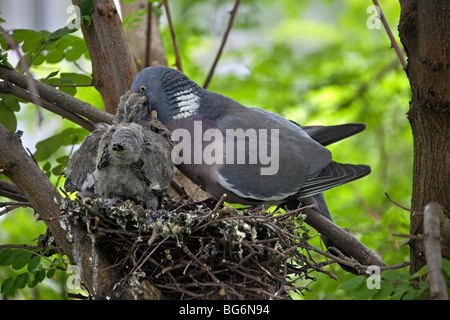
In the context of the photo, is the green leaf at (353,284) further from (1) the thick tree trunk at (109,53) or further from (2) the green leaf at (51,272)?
(1) the thick tree trunk at (109,53)

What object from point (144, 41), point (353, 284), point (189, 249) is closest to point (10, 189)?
point (189, 249)

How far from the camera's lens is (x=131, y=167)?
3.23m

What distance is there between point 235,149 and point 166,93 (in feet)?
2.10

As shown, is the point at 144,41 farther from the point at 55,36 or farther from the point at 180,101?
the point at 55,36

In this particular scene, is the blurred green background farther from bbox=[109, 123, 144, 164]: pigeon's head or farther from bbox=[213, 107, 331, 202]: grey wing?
bbox=[109, 123, 144, 164]: pigeon's head

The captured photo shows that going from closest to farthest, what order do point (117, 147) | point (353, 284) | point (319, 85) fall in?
point (353, 284) → point (117, 147) → point (319, 85)

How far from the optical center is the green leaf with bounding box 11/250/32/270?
128 inches

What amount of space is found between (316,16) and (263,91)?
2.84m

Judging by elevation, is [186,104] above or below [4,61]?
below

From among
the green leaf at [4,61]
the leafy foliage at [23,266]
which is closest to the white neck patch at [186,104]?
the green leaf at [4,61]

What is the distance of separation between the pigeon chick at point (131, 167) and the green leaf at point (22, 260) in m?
0.56

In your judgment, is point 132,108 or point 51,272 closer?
point 51,272

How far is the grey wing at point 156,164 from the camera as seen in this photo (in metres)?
3.29
